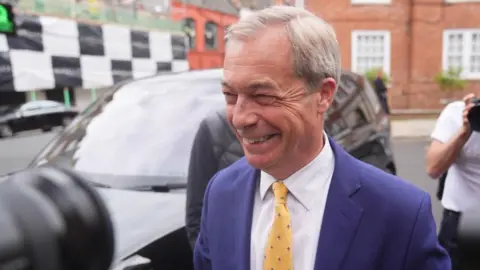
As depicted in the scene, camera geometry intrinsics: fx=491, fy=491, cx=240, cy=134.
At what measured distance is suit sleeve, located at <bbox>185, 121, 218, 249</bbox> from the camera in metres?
2.11

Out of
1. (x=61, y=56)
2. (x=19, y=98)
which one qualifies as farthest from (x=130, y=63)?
(x=19, y=98)

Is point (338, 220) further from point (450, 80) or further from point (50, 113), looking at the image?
point (450, 80)

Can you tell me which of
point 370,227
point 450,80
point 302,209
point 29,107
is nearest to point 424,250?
point 370,227

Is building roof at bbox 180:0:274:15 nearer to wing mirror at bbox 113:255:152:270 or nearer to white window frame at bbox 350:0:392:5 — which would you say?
white window frame at bbox 350:0:392:5

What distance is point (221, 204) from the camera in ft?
4.39

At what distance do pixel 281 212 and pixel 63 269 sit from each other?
0.76m

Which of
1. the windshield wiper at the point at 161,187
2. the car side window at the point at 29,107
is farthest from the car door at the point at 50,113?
the windshield wiper at the point at 161,187

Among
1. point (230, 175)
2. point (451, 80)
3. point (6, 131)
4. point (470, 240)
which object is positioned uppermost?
point (470, 240)

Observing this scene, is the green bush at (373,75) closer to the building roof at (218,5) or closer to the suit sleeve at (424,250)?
the building roof at (218,5)

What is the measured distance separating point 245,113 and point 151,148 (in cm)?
178

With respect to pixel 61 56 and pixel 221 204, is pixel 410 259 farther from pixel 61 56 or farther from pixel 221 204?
pixel 61 56

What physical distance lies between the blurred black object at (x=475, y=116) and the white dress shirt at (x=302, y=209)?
2.92 feet

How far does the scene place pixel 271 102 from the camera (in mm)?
1123

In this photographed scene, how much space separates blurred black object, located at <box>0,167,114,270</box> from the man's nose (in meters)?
0.63
